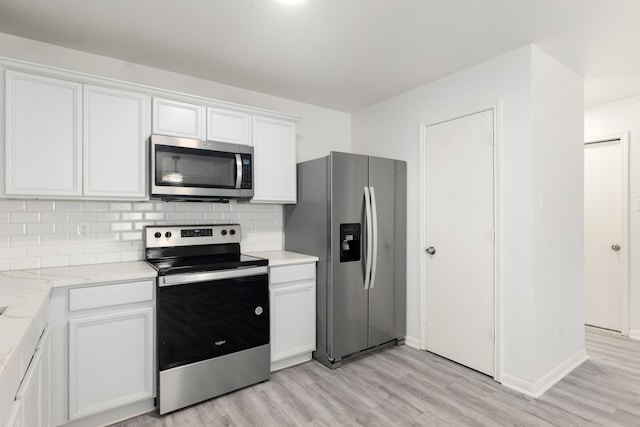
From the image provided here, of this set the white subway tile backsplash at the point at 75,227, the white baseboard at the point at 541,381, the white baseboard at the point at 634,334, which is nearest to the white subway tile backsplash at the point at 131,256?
the white subway tile backsplash at the point at 75,227

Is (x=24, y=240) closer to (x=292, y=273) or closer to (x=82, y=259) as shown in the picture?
(x=82, y=259)

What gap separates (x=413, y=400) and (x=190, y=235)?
81.2 inches

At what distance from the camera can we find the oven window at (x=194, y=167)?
245 cm

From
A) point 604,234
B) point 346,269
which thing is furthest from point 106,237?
point 604,234

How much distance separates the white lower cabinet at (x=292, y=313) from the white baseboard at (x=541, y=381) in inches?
60.0

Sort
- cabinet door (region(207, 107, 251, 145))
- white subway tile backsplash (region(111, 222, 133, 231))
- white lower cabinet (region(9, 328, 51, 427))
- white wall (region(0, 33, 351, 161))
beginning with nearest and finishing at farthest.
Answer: white lower cabinet (region(9, 328, 51, 427)) < white wall (region(0, 33, 351, 161)) < white subway tile backsplash (region(111, 222, 133, 231)) < cabinet door (region(207, 107, 251, 145))

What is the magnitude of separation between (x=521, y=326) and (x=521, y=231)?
0.69m

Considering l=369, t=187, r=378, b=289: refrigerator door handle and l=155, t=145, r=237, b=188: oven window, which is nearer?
l=155, t=145, r=237, b=188: oven window

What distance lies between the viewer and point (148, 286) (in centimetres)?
218

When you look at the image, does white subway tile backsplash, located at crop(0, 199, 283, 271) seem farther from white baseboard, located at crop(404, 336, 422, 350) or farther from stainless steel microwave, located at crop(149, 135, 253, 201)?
white baseboard, located at crop(404, 336, 422, 350)

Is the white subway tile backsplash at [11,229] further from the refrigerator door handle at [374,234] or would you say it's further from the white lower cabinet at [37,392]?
the refrigerator door handle at [374,234]

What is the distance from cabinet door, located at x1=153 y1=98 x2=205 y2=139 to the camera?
2.49 meters

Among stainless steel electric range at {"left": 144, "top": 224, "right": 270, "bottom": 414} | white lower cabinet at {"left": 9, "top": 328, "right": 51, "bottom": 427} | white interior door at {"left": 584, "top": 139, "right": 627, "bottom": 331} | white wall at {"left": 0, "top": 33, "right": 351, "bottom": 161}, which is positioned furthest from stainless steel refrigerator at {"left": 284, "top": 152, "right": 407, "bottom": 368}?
white interior door at {"left": 584, "top": 139, "right": 627, "bottom": 331}

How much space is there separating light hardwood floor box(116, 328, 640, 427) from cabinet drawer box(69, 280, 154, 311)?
2.54ft
